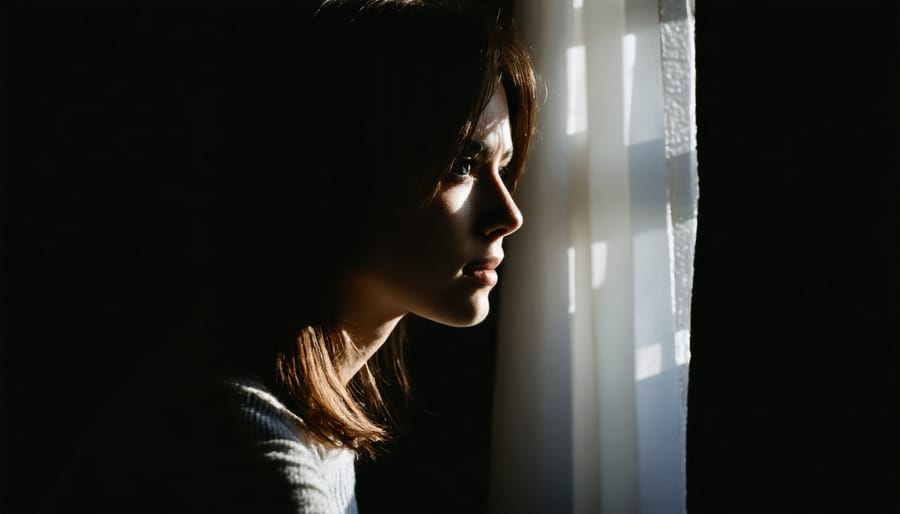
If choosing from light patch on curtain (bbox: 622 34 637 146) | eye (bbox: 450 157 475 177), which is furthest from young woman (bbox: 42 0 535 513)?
light patch on curtain (bbox: 622 34 637 146)

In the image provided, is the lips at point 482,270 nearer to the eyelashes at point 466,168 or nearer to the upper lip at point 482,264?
the upper lip at point 482,264

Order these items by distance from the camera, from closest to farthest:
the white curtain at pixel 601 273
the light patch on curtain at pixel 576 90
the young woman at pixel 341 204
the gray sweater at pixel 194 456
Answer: the gray sweater at pixel 194 456, the young woman at pixel 341 204, the white curtain at pixel 601 273, the light patch on curtain at pixel 576 90

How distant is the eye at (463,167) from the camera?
35.5 inches

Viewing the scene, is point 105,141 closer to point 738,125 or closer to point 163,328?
point 163,328

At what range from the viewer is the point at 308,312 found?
35.7 inches

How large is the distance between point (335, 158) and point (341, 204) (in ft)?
0.19

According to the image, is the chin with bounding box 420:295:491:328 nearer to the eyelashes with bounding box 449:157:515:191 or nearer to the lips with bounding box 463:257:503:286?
the lips with bounding box 463:257:503:286

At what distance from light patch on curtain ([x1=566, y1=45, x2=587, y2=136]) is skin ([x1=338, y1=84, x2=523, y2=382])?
0.38m

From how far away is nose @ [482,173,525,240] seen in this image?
90 centimetres

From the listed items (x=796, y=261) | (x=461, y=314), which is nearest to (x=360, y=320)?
(x=461, y=314)

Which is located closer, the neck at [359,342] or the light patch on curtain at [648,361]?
the neck at [359,342]

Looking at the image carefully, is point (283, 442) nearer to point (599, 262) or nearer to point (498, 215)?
point (498, 215)

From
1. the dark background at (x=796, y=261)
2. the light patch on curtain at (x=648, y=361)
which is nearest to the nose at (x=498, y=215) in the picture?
the dark background at (x=796, y=261)

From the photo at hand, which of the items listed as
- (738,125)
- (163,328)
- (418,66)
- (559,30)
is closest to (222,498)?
(418,66)
